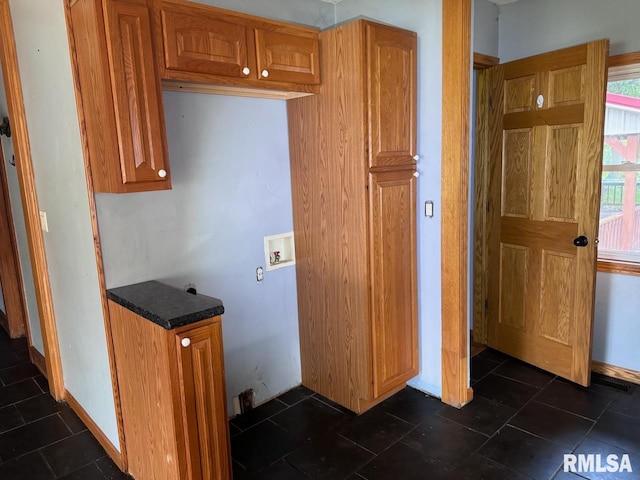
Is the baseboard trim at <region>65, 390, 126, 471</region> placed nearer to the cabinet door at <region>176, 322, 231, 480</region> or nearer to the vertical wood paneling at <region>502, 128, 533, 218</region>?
the cabinet door at <region>176, 322, 231, 480</region>

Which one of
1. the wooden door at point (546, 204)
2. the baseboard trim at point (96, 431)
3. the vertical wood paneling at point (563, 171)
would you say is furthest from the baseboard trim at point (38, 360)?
the vertical wood paneling at point (563, 171)

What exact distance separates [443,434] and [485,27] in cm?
260

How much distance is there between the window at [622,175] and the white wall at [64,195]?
2972mm

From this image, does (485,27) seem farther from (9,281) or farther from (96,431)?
(9,281)

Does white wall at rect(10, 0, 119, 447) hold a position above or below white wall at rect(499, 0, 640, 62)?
below

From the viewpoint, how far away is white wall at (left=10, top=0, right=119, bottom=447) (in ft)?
6.51

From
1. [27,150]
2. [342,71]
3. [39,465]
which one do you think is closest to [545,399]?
[342,71]

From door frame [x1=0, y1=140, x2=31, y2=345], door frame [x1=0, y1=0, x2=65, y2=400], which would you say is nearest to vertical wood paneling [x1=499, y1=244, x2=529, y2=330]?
door frame [x1=0, y1=0, x2=65, y2=400]

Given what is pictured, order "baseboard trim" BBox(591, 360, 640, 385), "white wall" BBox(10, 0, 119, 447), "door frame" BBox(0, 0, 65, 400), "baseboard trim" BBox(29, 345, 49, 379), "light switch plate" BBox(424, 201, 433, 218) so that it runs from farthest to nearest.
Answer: "baseboard trim" BBox(29, 345, 49, 379) → "baseboard trim" BBox(591, 360, 640, 385) → "light switch plate" BBox(424, 201, 433, 218) → "door frame" BBox(0, 0, 65, 400) → "white wall" BBox(10, 0, 119, 447)

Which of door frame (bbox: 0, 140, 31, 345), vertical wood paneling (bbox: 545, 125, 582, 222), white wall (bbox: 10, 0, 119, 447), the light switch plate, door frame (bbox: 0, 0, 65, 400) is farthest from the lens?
door frame (bbox: 0, 140, 31, 345)

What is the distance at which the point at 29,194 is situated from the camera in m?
2.60

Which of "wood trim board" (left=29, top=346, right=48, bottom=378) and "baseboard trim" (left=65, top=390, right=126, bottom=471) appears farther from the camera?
"wood trim board" (left=29, top=346, right=48, bottom=378)

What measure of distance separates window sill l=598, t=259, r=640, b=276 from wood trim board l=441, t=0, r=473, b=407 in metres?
1.06

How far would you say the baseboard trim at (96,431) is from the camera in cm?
220
